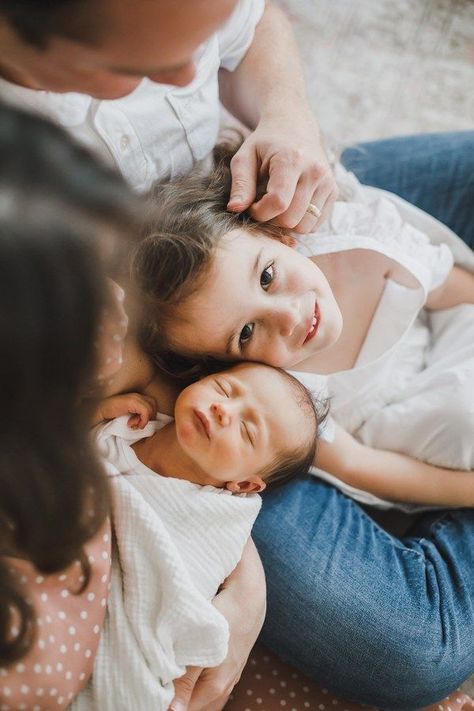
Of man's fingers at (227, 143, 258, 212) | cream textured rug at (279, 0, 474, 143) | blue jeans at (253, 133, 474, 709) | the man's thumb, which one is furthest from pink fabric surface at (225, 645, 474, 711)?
cream textured rug at (279, 0, 474, 143)

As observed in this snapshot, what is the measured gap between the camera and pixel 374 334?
1.10 metres

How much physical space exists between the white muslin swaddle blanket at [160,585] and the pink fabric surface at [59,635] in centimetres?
4

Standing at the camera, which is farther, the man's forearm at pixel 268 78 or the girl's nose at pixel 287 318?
the man's forearm at pixel 268 78

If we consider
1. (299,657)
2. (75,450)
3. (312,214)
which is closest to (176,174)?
(312,214)

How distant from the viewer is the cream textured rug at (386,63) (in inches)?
66.8

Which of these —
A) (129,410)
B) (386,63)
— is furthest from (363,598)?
(386,63)

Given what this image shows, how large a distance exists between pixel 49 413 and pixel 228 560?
0.44 m

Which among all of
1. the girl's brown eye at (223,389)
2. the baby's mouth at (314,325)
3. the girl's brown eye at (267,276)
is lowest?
the girl's brown eye at (223,389)

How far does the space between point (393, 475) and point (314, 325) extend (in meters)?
0.29

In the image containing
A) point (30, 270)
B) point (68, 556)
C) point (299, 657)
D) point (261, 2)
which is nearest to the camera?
point (30, 270)

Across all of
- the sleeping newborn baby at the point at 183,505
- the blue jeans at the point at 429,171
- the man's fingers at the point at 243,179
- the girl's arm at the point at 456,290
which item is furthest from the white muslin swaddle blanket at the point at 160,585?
the blue jeans at the point at 429,171

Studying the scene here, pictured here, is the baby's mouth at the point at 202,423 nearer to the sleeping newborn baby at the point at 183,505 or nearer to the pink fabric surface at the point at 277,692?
the sleeping newborn baby at the point at 183,505

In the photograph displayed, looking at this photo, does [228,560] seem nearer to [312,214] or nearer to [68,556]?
[68,556]

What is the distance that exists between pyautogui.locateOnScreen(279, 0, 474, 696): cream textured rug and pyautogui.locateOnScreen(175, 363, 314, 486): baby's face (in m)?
0.97
